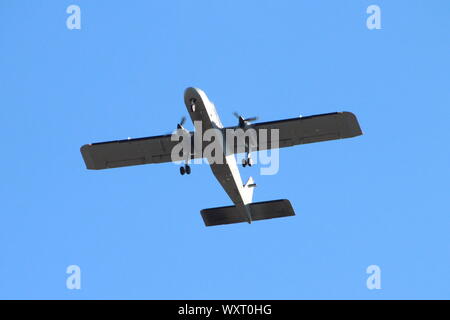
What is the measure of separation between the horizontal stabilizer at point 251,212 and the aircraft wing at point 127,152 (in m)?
3.72

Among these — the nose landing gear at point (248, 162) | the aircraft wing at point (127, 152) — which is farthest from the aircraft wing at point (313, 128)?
the aircraft wing at point (127, 152)

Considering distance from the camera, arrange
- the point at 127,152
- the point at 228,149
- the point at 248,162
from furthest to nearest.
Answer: the point at 127,152 → the point at 248,162 → the point at 228,149

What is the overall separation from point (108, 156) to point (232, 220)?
7.42 metres

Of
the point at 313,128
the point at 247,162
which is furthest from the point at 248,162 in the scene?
the point at 313,128

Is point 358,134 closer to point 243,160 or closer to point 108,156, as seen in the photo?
point 243,160

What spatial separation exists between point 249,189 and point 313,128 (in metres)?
5.25

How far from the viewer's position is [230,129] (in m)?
46.0

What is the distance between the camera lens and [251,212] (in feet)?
161

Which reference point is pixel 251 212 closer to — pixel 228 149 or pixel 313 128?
pixel 228 149

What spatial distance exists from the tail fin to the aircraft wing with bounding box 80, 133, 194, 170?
153 inches

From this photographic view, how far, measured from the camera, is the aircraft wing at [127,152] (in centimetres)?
4822

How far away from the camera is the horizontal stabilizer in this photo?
48.5 metres

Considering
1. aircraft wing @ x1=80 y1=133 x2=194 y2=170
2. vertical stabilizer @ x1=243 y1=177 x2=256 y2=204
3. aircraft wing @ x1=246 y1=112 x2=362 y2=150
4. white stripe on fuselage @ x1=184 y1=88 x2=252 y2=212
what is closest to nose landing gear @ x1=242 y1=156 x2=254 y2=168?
white stripe on fuselage @ x1=184 y1=88 x2=252 y2=212
